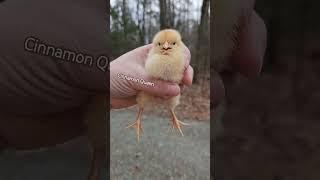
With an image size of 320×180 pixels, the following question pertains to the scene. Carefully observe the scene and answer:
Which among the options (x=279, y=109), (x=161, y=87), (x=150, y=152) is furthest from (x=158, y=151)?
(x=279, y=109)

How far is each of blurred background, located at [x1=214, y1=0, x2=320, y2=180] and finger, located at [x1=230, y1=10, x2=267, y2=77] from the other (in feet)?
0.09

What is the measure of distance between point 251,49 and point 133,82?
297 millimetres

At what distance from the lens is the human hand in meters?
1.01

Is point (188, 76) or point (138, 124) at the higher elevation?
point (188, 76)

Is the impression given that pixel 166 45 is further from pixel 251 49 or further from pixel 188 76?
pixel 251 49

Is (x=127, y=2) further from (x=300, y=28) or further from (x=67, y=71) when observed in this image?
(x=300, y=28)

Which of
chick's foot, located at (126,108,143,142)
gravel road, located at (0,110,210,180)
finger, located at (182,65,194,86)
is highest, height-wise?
finger, located at (182,65,194,86)

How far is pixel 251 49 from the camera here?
3.49ft

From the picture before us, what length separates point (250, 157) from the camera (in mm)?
1201

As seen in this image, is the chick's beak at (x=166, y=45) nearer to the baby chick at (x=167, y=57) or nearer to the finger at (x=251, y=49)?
the baby chick at (x=167, y=57)

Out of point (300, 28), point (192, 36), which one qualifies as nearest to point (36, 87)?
point (192, 36)

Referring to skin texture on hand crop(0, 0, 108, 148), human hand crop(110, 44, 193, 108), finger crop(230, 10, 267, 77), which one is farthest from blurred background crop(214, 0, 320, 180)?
skin texture on hand crop(0, 0, 108, 148)

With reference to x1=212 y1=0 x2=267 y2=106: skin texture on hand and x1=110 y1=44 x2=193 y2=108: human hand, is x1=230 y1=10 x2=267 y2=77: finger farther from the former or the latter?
x1=110 y1=44 x2=193 y2=108: human hand

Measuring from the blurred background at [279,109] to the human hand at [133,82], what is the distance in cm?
15
